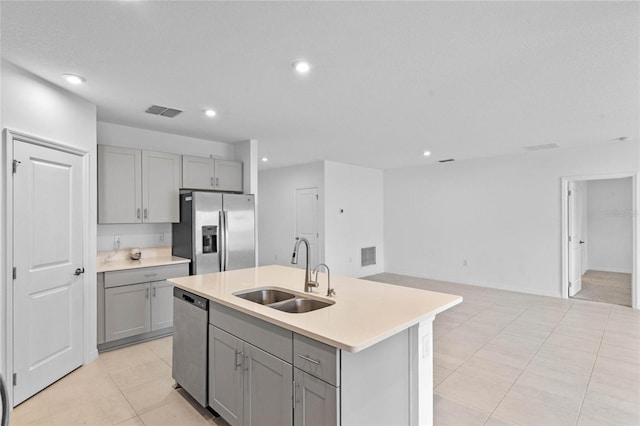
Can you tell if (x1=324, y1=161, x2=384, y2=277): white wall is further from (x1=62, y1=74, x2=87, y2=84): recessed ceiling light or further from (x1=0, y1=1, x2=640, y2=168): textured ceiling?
(x1=62, y1=74, x2=87, y2=84): recessed ceiling light

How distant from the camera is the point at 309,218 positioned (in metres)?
7.05

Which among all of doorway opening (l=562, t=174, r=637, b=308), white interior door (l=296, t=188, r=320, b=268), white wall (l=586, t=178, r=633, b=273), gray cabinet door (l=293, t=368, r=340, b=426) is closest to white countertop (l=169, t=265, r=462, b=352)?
gray cabinet door (l=293, t=368, r=340, b=426)

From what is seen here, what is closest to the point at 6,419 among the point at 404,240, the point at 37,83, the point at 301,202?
the point at 37,83

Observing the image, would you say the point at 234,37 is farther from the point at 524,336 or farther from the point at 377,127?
the point at 524,336

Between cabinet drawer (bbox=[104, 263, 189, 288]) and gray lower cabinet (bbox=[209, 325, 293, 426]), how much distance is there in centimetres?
181

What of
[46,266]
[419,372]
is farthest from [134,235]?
[419,372]

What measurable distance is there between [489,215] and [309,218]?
3586mm

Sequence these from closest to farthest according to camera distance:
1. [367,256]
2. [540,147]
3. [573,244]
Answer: [540,147] < [573,244] < [367,256]

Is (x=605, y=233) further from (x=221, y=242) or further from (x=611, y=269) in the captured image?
(x=221, y=242)

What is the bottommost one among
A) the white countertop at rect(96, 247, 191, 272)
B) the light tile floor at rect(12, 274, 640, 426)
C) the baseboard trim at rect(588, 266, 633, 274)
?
the light tile floor at rect(12, 274, 640, 426)

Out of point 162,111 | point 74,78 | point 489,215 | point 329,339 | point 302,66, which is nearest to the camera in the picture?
point 329,339

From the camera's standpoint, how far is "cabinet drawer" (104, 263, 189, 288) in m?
3.47

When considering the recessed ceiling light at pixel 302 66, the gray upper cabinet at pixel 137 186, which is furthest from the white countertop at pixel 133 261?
the recessed ceiling light at pixel 302 66

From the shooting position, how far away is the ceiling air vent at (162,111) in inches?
135
